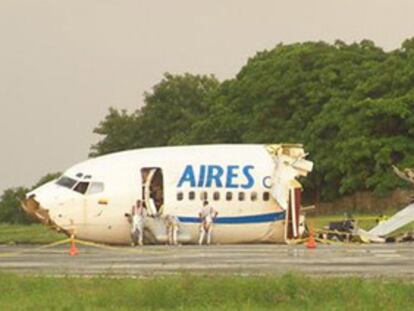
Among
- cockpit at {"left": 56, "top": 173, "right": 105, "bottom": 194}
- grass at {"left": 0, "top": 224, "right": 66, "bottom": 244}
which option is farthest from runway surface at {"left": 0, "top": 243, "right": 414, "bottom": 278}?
grass at {"left": 0, "top": 224, "right": 66, "bottom": 244}

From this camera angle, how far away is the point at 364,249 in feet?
131

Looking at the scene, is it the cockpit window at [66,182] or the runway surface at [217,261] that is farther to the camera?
the cockpit window at [66,182]

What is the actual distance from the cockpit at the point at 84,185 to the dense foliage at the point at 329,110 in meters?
35.5

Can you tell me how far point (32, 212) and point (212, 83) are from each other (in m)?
89.4

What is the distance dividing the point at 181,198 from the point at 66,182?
461 centimetres

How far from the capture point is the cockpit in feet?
155

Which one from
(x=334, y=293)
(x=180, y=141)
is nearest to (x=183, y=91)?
(x=180, y=141)

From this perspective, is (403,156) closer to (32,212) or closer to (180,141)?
(180,141)

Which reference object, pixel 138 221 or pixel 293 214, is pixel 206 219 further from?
pixel 293 214

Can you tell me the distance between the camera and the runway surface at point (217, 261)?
3042cm

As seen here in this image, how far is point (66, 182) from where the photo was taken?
4803 centimetres

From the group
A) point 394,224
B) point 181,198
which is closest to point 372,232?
point 394,224

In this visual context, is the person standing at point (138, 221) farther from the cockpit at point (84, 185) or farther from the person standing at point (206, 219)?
the person standing at point (206, 219)

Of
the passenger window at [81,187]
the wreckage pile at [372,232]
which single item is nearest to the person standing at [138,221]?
the passenger window at [81,187]
